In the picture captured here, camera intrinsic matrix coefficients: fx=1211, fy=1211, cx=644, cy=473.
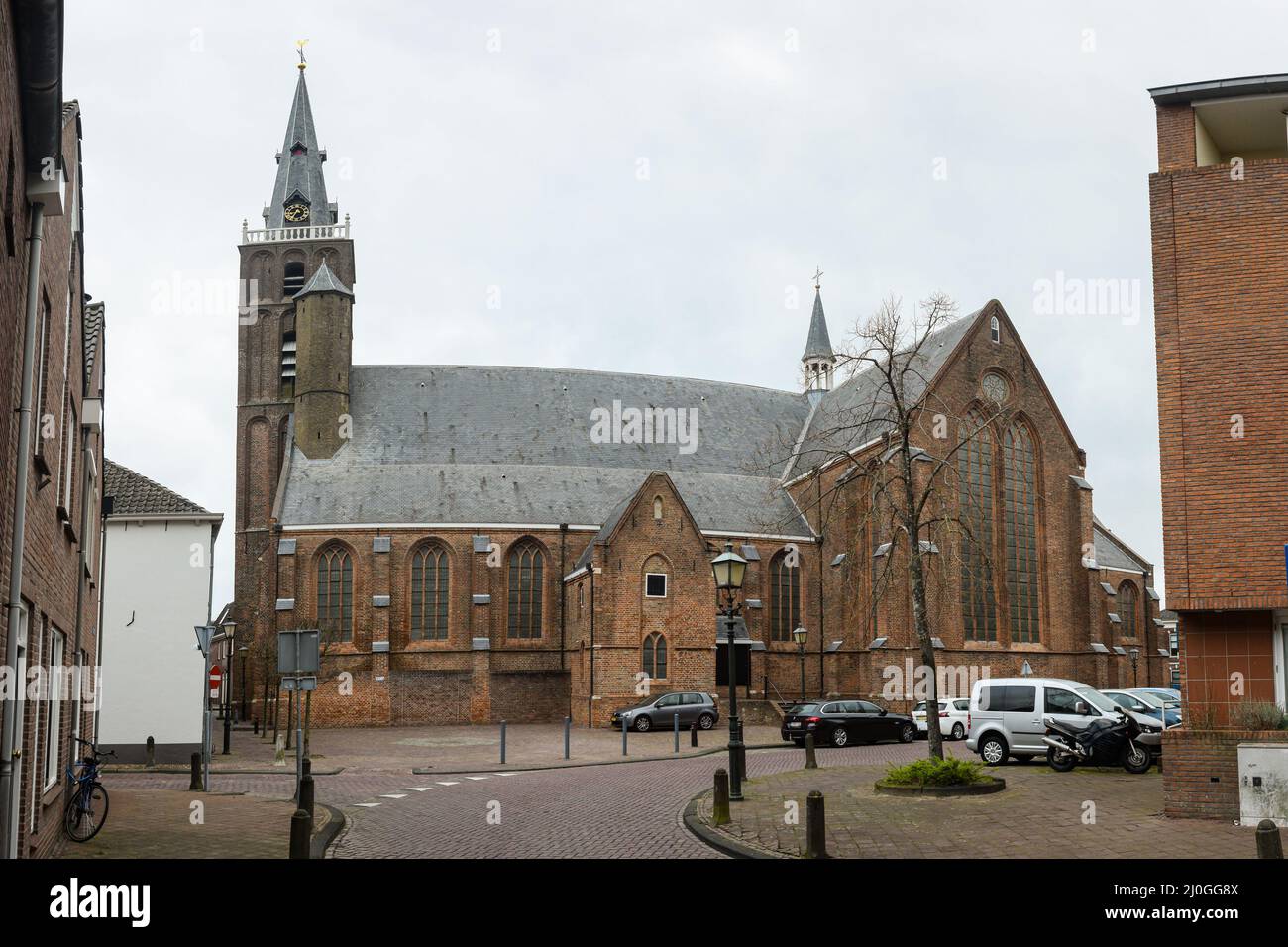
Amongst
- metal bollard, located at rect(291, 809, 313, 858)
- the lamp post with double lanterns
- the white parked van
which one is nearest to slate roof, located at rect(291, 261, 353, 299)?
the white parked van

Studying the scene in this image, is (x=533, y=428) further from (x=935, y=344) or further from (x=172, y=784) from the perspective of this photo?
(x=172, y=784)

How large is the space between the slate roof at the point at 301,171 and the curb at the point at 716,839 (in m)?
42.2

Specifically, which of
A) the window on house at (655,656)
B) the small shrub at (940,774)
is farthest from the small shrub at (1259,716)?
the window on house at (655,656)

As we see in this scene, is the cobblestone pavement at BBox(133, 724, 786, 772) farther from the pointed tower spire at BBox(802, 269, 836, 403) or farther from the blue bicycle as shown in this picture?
the pointed tower spire at BBox(802, 269, 836, 403)

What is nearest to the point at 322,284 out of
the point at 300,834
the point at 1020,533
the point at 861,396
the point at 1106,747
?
the point at 861,396

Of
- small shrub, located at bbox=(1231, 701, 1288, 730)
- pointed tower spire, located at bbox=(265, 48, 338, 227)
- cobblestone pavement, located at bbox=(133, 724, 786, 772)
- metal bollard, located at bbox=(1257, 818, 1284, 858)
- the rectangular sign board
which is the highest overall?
pointed tower spire, located at bbox=(265, 48, 338, 227)

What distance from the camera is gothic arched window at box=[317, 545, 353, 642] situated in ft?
152

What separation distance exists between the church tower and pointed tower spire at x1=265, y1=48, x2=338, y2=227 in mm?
43

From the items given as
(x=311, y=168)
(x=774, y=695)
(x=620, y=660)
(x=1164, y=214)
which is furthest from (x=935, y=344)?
(x=1164, y=214)

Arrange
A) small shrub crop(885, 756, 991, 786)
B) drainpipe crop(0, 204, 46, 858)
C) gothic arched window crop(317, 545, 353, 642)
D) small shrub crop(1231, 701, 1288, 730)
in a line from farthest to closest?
gothic arched window crop(317, 545, 353, 642), small shrub crop(885, 756, 991, 786), small shrub crop(1231, 701, 1288, 730), drainpipe crop(0, 204, 46, 858)

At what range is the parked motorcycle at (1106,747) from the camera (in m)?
21.7

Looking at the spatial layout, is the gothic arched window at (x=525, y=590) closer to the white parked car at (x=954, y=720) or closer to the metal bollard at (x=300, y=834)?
the white parked car at (x=954, y=720)

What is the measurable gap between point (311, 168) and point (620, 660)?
2693 cm

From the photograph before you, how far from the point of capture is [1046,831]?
14742mm
